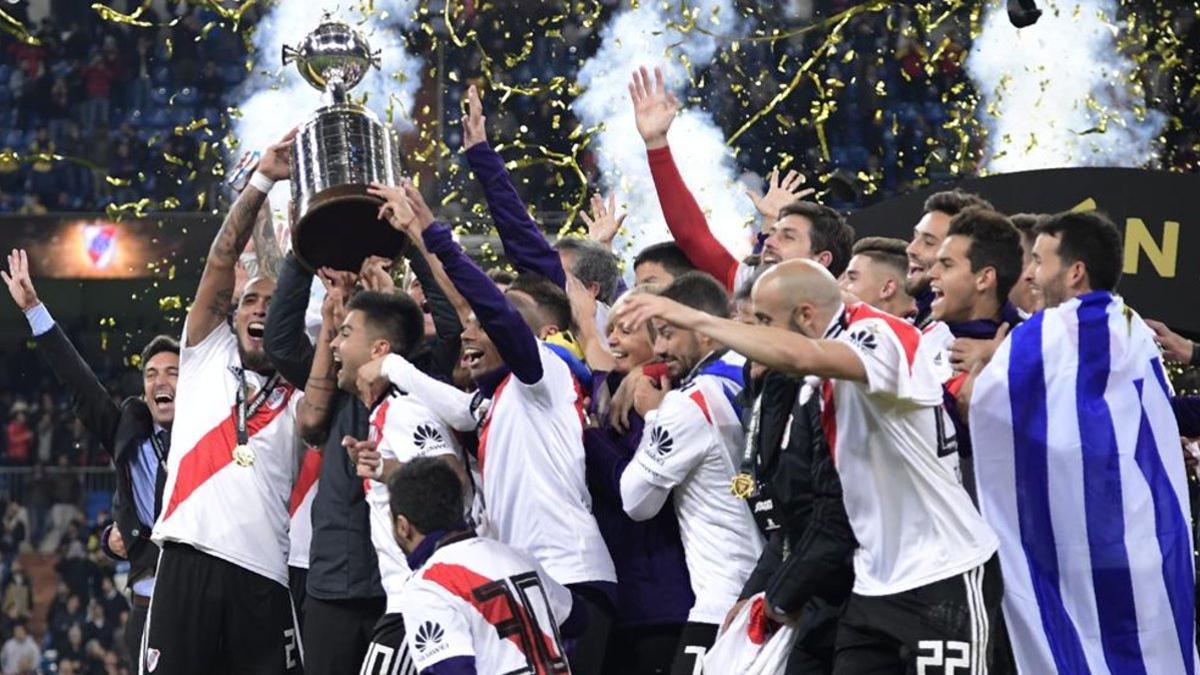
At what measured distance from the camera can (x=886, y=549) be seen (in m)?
5.14

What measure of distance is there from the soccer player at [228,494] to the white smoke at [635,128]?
4654mm

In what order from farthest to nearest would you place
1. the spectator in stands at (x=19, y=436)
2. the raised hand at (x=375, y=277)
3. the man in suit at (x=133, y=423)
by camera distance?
1. the spectator in stands at (x=19, y=436)
2. the man in suit at (x=133, y=423)
3. the raised hand at (x=375, y=277)

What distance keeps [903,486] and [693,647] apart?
1040 mm

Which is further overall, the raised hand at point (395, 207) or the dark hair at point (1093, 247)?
the raised hand at point (395, 207)

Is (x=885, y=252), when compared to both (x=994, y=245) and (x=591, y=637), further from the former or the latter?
(x=591, y=637)

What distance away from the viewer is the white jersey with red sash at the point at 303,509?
23.4ft

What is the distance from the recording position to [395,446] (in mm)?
6184

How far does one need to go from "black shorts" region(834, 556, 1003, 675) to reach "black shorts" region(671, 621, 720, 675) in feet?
2.44

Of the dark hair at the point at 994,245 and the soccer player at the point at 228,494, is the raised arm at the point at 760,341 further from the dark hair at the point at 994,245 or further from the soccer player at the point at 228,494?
the soccer player at the point at 228,494

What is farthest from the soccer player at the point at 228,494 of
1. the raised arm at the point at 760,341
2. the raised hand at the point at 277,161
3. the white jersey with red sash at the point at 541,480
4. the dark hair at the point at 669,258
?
the raised arm at the point at 760,341

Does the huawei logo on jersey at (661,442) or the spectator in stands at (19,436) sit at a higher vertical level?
the spectator in stands at (19,436)

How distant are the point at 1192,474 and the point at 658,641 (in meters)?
1.93

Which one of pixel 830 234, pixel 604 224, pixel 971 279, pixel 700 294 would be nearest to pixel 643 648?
pixel 700 294

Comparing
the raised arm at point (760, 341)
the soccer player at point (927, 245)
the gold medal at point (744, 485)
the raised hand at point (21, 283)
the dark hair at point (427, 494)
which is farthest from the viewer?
the raised hand at point (21, 283)
